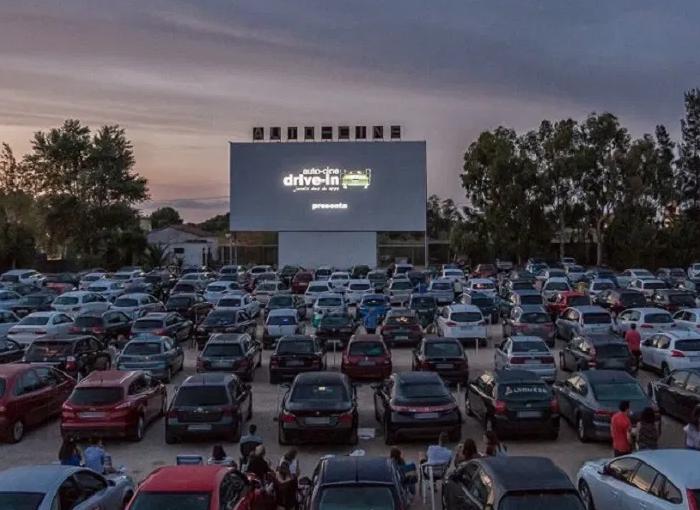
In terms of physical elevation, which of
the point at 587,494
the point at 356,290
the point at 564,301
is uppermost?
the point at 356,290

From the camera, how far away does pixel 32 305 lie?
37438 millimetres

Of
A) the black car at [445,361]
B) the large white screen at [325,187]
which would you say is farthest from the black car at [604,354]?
the large white screen at [325,187]

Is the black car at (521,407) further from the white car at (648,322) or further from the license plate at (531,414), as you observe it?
the white car at (648,322)

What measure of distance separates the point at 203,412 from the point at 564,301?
2136 centimetres

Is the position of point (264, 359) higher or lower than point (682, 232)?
lower

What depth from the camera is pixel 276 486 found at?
1185 centimetres

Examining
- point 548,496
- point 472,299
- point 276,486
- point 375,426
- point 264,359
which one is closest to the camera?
point 548,496

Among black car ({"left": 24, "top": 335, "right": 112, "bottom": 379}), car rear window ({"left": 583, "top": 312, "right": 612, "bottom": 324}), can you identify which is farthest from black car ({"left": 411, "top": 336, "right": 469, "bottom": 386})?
black car ({"left": 24, "top": 335, "right": 112, "bottom": 379})

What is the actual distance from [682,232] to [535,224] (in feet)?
36.2

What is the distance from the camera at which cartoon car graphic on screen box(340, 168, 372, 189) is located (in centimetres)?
Answer: 6538

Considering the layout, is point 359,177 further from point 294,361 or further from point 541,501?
point 541,501

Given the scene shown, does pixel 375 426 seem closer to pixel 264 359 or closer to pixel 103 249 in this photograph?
pixel 264 359

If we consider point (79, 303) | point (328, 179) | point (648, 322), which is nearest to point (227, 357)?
point (648, 322)

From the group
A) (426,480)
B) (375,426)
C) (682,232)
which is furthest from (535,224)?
(426,480)
